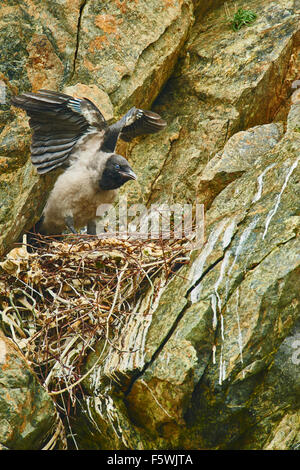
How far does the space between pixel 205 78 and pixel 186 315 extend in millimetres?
3582

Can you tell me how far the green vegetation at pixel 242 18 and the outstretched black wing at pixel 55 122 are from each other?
2.10m

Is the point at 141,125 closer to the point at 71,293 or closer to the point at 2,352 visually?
the point at 71,293

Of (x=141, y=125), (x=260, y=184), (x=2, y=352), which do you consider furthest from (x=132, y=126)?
(x=2, y=352)

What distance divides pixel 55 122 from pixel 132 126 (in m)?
0.96

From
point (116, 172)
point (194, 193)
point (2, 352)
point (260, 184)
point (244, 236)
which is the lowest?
point (2, 352)

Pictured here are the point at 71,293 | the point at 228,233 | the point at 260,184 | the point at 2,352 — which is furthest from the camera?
the point at 71,293

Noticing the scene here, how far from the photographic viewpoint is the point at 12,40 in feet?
22.6

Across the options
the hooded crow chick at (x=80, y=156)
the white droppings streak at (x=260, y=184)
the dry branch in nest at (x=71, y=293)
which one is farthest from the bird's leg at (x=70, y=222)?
the white droppings streak at (x=260, y=184)

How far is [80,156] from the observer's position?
24.2 feet

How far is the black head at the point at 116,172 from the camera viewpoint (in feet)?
23.5

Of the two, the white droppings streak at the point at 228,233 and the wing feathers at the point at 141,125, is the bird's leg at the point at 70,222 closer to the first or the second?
the wing feathers at the point at 141,125

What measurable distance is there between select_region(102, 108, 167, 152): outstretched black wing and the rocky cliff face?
0.76 ft

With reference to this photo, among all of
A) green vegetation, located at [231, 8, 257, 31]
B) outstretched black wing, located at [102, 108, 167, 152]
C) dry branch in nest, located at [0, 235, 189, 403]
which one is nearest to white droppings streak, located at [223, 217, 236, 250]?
dry branch in nest, located at [0, 235, 189, 403]
